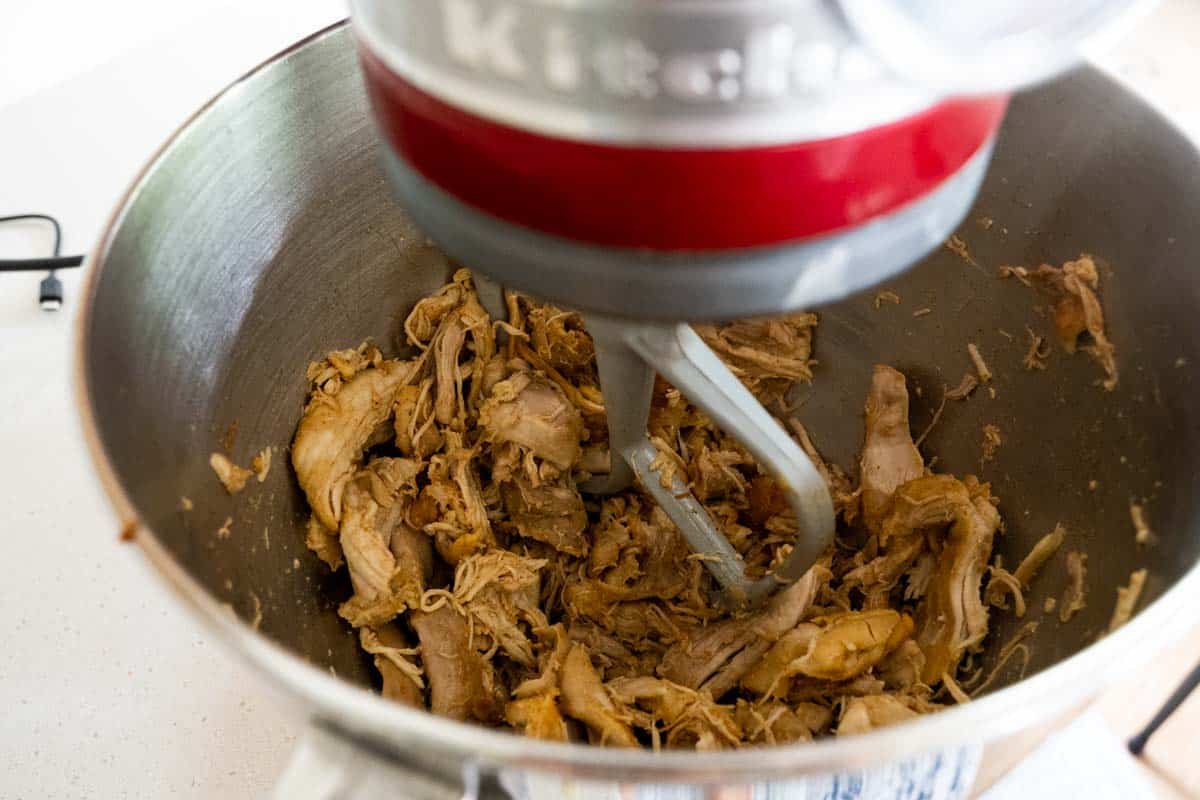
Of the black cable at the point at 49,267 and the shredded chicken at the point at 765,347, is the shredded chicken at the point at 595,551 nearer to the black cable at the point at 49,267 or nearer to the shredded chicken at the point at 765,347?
the shredded chicken at the point at 765,347

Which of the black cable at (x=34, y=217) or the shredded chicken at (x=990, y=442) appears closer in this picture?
the shredded chicken at (x=990, y=442)

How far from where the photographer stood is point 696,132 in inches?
11.1

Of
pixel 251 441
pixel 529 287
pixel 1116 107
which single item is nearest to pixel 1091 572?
pixel 1116 107

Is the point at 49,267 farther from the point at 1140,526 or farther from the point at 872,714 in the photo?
the point at 1140,526

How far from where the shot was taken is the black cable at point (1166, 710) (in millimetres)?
675

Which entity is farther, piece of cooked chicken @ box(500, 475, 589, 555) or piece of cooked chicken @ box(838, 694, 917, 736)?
piece of cooked chicken @ box(500, 475, 589, 555)

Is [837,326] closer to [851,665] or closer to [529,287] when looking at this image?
[851,665]

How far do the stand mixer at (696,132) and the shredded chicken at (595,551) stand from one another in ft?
1.09

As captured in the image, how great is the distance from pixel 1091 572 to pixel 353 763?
0.44 meters

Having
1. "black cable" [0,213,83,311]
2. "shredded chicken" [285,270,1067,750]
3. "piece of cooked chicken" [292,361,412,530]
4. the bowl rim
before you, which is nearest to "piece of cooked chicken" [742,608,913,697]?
"shredded chicken" [285,270,1067,750]

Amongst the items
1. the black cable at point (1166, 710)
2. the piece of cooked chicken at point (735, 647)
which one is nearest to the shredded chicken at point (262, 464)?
the piece of cooked chicken at point (735, 647)

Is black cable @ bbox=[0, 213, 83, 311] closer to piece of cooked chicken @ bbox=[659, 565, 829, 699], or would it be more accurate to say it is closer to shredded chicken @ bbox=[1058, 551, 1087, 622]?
piece of cooked chicken @ bbox=[659, 565, 829, 699]

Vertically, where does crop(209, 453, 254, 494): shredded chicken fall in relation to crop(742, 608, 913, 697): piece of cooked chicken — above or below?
above

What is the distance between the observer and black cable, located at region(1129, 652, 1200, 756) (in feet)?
2.21
